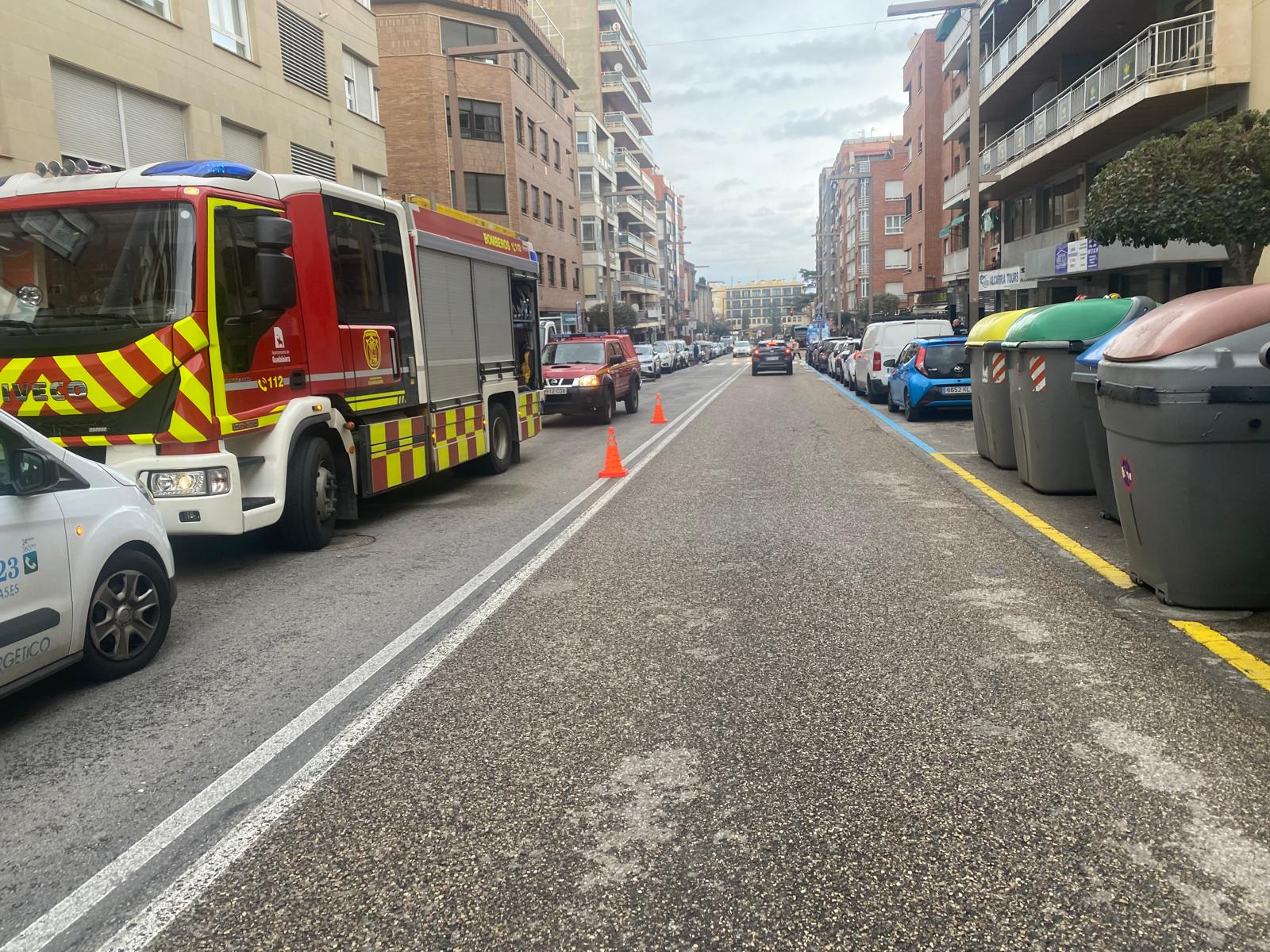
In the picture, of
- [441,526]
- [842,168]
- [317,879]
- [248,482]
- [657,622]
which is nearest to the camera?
[317,879]

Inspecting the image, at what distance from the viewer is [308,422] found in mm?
7855

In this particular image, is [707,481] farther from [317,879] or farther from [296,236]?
[317,879]

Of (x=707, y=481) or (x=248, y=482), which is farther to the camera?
(x=707, y=481)

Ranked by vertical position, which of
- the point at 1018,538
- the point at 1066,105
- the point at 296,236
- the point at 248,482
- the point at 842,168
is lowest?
the point at 1018,538

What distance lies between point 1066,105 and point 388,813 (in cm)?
2706

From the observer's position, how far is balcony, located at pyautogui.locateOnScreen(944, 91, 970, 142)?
130 ft

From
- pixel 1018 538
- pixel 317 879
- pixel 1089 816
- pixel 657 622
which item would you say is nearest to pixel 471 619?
pixel 657 622

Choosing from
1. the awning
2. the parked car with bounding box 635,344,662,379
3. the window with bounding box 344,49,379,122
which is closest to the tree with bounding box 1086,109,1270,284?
the window with bounding box 344,49,379,122

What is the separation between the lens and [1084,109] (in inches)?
943

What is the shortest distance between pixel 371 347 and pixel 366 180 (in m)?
19.6

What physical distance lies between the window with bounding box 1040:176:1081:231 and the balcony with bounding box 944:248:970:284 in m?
8.22

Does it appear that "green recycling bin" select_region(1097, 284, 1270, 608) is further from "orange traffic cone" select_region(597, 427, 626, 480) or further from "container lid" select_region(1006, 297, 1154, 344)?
"orange traffic cone" select_region(597, 427, 626, 480)

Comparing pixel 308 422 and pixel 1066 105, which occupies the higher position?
pixel 1066 105

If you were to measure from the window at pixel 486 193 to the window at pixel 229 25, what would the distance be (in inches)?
936
